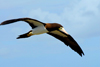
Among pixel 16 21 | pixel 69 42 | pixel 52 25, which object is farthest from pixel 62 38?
pixel 16 21

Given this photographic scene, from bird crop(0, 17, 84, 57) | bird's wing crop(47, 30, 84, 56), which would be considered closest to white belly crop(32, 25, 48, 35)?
bird crop(0, 17, 84, 57)

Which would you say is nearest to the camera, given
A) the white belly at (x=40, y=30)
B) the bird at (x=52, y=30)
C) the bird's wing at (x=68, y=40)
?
the bird at (x=52, y=30)

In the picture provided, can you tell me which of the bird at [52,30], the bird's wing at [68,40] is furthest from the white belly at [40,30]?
the bird's wing at [68,40]

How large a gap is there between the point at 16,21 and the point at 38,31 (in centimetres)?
361

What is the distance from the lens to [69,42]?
2998 centimetres

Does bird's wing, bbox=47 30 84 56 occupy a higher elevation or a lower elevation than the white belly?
higher

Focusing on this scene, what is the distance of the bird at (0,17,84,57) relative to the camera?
2615 centimetres

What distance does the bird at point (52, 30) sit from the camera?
26.2 meters

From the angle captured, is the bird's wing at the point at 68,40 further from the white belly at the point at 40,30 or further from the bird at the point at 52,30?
the white belly at the point at 40,30

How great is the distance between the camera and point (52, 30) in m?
27.1

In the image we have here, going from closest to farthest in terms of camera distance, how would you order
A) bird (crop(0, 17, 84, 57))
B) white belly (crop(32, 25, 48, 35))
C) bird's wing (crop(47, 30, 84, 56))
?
bird (crop(0, 17, 84, 57)), white belly (crop(32, 25, 48, 35)), bird's wing (crop(47, 30, 84, 56))

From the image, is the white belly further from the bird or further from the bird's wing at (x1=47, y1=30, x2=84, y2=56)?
→ the bird's wing at (x1=47, y1=30, x2=84, y2=56)

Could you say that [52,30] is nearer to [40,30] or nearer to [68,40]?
[40,30]

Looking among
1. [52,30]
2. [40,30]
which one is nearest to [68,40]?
[52,30]
